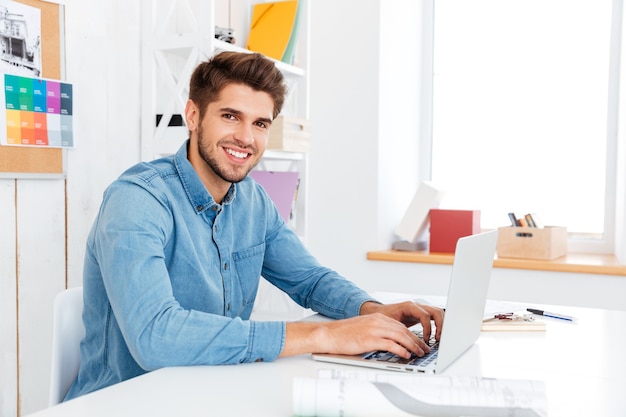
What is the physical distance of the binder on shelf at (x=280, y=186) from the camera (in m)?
2.38

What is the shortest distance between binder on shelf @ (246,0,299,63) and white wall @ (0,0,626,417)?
524 millimetres

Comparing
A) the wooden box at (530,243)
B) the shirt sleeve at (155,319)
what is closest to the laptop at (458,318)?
the shirt sleeve at (155,319)

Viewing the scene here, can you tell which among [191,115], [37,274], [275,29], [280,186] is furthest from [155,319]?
[275,29]

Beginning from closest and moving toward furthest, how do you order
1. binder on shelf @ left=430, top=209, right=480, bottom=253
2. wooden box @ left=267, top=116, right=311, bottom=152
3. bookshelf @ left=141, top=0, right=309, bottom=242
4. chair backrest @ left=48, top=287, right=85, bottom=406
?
chair backrest @ left=48, top=287, right=85, bottom=406 → bookshelf @ left=141, top=0, right=309, bottom=242 → wooden box @ left=267, top=116, right=311, bottom=152 → binder on shelf @ left=430, top=209, right=480, bottom=253

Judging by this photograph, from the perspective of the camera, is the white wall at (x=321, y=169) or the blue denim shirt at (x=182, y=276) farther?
the white wall at (x=321, y=169)

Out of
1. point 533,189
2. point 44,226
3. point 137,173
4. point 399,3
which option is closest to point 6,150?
point 44,226

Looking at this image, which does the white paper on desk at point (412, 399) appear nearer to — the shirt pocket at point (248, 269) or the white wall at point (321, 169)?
the shirt pocket at point (248, 269)

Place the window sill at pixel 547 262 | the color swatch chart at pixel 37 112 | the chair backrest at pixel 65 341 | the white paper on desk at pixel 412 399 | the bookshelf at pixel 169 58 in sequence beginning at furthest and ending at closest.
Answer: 1. the window sill at pixel 547 262
2. the bookshelf at pixel 169 58
3. the color swatch chart at pixel 37 112
4. the chair backrest at pixel 65 341
5. the white paper on desk at pixel 412 399

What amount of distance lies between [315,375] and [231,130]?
690mm

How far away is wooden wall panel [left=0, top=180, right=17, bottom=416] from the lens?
1.65 meters

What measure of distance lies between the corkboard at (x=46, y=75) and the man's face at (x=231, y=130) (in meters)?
0.47

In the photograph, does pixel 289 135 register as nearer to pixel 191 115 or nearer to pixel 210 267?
pixel 191 115

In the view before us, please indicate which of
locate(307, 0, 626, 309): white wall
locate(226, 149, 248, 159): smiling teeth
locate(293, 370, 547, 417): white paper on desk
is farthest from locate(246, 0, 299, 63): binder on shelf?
locate(293, 370, 547, 417): white paper on desk

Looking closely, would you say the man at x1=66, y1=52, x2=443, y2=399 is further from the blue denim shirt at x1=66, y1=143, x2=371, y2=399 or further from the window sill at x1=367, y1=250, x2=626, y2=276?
the window sill at x1=367, y1=250, x2=626, y2=276
